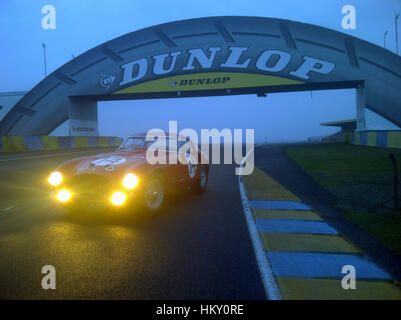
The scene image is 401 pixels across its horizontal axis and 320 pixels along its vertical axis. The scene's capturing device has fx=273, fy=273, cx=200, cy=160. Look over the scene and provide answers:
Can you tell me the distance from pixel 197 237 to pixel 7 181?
686cm

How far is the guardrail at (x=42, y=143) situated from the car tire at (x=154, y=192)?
773 inches

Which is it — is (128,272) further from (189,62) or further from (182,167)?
(189,62)

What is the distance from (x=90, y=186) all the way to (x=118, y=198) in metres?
0.53

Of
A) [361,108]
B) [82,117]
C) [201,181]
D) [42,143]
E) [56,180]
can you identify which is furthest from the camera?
[82,117]

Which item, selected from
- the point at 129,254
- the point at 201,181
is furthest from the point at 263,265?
the point at 201,181

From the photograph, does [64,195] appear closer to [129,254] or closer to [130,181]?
[130,181]

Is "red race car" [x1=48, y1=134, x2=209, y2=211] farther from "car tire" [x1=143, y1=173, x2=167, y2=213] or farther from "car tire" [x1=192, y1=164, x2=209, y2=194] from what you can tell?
"car tire" [x1=192, y1=164, x2=209, y2=194]

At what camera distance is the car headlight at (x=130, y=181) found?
404cm

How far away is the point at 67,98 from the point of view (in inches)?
1190

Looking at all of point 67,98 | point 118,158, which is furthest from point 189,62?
point 118,158

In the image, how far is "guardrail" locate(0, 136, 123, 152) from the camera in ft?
64.7

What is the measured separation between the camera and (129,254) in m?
3.01

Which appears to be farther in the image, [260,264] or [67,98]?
[67,98]
